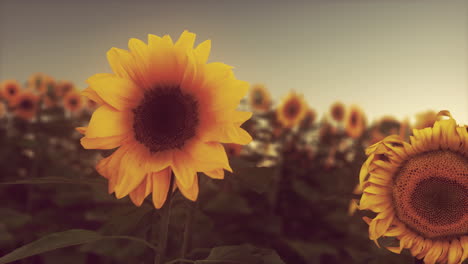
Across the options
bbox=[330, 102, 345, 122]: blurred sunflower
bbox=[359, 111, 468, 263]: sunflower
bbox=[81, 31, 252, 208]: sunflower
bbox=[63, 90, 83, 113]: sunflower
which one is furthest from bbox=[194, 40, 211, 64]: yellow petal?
bbox=[330, 102, 345, 122]: blurred sunflower

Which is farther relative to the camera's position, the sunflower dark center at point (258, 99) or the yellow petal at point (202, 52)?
the sunflower dark center at point (258, 99)

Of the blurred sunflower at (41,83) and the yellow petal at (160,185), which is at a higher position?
the blurred sunflower at (41,83)

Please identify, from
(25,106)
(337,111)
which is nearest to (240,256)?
(25,106)

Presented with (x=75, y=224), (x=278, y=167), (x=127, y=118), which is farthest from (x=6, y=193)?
(x=127, y=118)

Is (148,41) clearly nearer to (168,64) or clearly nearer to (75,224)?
(168,64)

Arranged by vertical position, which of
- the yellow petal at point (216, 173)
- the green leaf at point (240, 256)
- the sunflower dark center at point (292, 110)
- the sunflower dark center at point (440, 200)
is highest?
the sunflower dark center at point (292, 110)

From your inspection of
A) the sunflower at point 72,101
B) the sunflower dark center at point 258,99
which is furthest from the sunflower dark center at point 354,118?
the sunflower at point 72,101

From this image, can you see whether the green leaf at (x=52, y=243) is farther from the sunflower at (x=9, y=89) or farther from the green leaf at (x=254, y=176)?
the sunflower at (x=9, y=89)
